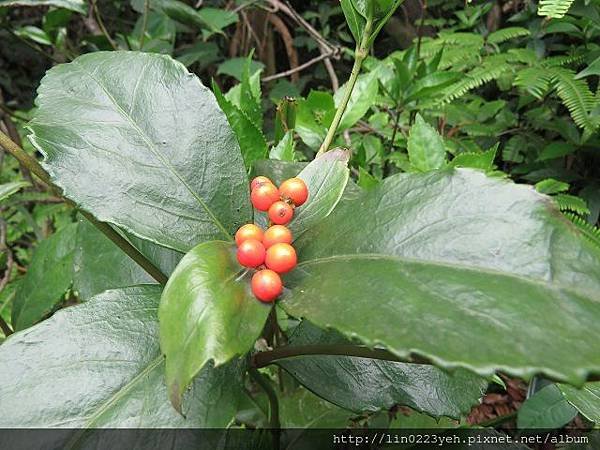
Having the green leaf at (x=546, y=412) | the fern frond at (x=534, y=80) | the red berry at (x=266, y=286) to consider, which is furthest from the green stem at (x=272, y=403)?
the fern frond at (x=534, y=80)

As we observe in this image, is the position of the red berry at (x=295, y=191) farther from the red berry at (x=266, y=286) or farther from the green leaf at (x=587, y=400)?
the green leaf at (x=587, y=400)

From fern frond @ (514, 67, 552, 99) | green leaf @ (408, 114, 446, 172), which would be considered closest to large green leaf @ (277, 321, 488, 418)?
→ green leaf @ (408, 114, 446, 172)

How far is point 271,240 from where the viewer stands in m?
0.46

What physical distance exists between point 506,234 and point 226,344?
0.21 m

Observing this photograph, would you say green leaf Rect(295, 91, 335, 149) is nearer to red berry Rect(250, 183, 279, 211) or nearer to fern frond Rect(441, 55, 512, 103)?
red berry Rect(250, 183, 279, 211)

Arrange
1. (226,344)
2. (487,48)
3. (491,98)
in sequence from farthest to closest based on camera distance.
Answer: (491,98) → (487,48) → (226,344)

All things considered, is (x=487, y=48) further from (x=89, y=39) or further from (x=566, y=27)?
(x=89, y=39)

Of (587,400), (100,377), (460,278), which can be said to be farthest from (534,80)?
(100,377)

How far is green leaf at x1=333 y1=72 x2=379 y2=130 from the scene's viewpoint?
33.7 inches

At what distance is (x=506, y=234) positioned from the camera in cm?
38

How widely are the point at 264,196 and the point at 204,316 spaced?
0.14 metres

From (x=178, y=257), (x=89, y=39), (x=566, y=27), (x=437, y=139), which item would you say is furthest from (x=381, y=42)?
(x=178, y=257)

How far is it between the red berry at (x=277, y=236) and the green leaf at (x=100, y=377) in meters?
0.12

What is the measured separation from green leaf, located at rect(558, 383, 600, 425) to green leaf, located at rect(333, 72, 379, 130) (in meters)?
0.48
